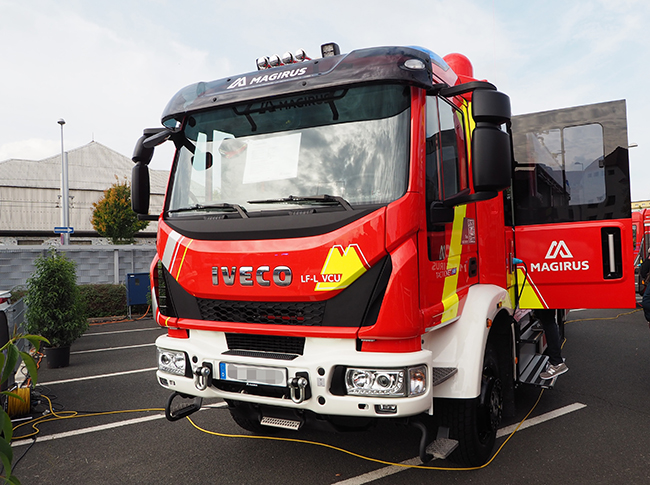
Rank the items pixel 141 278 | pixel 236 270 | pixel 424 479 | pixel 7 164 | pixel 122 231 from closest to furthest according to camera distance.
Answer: pixel 236 270, pixel 424 479, pixel 141 278, pixel 122 231, pixel 7 164

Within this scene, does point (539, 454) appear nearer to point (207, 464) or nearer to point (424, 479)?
point (424, 479)

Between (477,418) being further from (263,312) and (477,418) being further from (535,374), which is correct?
(263,312)

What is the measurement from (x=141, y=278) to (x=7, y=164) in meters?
44.6

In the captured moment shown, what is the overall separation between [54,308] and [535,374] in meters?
6.21

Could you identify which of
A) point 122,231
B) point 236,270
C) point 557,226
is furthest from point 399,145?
point 122,231

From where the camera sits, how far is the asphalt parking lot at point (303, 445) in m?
3.36

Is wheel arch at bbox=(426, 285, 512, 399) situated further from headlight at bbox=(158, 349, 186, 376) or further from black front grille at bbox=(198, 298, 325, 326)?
headlight at bbox=(158, 349, 186, 376)

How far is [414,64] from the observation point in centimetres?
287

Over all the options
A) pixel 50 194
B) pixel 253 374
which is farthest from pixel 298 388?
pixel 50 194

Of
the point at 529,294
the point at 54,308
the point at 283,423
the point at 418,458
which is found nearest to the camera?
the point at 283,423

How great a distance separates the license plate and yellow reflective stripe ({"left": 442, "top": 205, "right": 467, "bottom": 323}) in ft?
3.45

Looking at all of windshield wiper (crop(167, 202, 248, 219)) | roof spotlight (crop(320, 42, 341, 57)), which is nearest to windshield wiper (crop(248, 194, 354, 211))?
windshield wiper (crop(167, 202, 248, 219))

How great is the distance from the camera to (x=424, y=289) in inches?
110

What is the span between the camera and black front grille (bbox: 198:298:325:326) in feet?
9.37
